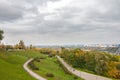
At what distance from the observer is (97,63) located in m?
107

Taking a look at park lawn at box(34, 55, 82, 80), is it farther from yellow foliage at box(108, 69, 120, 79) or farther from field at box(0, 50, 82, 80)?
yellow foliage at box(108, 69, 120, 79)

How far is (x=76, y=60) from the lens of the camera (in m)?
131

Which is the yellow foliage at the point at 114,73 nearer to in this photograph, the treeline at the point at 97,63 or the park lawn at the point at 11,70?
the treeline at the point at 97,63

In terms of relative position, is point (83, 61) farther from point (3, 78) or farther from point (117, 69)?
point (3, 78)

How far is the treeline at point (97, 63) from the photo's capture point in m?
104

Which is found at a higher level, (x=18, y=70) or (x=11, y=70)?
(x=11, y=70)

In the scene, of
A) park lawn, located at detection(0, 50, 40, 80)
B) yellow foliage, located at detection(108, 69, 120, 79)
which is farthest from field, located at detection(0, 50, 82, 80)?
yellow foliage, located at detection(108, 69, 120, 79)

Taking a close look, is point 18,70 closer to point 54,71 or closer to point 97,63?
point 54,71

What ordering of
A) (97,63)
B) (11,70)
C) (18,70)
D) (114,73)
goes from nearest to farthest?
1. (11,70)
2. (18,70)
3. (114,73)
4. (97,63)

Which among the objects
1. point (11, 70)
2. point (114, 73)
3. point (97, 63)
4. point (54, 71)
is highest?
point (11, 70)

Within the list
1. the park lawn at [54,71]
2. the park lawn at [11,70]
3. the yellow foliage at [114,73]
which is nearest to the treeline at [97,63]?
the yellow foliage at [114,73]

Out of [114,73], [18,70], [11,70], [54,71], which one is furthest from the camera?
[114,73]

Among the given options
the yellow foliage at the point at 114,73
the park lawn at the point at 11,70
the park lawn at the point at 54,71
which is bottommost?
the yellow foliage at the point at 114,73

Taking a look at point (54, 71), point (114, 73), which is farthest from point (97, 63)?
point (54, 71)
